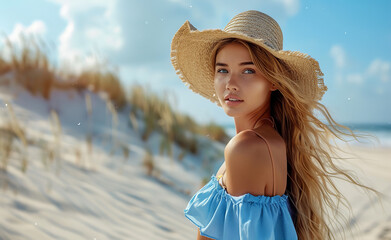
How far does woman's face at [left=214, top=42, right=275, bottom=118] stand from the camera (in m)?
1.41

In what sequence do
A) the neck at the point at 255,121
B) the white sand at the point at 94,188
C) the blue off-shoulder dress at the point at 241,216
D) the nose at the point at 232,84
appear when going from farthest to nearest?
the white sand at the point at 94,188, the neck at the point at 255,121, the nose at the point at 232,84, the blue off-shoulder dress at the point at 241,216

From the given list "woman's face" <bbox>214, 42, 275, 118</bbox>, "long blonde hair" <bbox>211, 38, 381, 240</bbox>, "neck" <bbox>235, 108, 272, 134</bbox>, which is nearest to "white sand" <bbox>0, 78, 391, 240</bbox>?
"long blonde hair" <bbox>211, 38, 381, 240</bbox>

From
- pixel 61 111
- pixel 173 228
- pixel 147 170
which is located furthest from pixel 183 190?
pixel 61 111

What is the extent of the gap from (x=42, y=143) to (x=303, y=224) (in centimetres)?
435

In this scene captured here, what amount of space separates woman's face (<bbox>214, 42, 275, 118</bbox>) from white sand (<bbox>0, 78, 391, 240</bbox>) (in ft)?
2.62

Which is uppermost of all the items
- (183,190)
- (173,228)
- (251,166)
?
(183,190)

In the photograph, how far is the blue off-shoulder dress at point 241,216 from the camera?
123cm

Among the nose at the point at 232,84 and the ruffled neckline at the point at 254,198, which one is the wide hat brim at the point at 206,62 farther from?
the ruffled neckline at the point at 254,198

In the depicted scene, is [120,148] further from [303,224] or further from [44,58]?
[303,224]

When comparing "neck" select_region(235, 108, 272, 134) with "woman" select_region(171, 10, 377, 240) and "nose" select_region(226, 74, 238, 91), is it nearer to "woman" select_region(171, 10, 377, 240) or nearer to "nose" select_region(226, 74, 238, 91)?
"woman" select_region(171, 10, 377, 240)

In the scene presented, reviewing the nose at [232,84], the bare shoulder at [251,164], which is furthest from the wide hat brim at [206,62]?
the bare shoulder at [251,164]

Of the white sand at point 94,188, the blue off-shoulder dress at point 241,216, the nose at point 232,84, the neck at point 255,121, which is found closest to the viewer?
the blue off-shoulder dress at point 241,216

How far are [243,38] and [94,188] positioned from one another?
133 inches

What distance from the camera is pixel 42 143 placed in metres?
4.96
